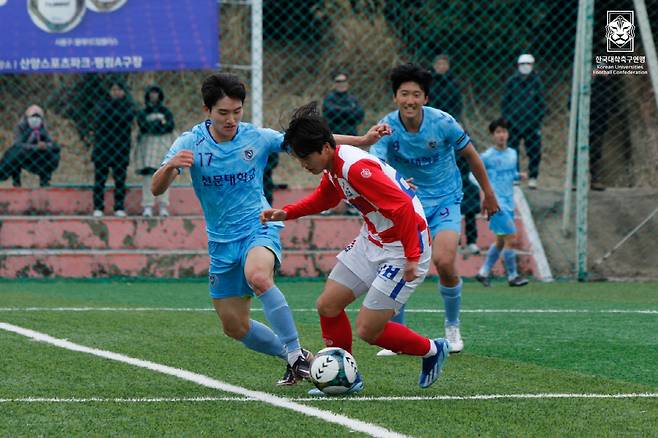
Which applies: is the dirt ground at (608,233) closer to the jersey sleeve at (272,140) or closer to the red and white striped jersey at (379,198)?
the jersey sleeve at (272,140)

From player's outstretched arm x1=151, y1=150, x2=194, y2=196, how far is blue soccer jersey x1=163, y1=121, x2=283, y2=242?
0.31 metres

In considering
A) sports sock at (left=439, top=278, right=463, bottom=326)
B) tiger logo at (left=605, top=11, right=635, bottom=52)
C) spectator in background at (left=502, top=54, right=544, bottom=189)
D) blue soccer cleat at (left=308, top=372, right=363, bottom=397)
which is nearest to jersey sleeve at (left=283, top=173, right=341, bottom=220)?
blue soccer cleat at (left=308, top=372, right=363, bottom=397)

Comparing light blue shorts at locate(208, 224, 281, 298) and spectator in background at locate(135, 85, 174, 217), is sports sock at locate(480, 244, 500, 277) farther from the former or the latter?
light blue shorts at locate(208, 224, 281, 298)

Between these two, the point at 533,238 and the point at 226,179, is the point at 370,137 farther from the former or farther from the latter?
the point at 533,238

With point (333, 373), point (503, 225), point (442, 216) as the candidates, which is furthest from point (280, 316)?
point (503, 225)

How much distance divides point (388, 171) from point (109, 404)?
1.79 meters

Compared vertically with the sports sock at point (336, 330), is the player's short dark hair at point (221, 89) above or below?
above

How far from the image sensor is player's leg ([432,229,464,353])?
8.13 m

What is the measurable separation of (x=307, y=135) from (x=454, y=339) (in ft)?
8.70

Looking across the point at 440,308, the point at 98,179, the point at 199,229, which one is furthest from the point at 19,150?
the point at 440,308

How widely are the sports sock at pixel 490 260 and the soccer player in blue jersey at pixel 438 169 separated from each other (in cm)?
524

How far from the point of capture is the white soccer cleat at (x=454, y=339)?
26.5 feet

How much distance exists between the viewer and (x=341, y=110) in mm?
15102

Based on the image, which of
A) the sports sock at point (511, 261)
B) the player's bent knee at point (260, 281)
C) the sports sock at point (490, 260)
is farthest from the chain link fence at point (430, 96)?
the player's bent knee at point (260, 281)
